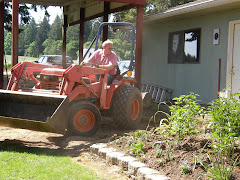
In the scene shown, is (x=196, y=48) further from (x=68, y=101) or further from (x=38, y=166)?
(x=38, y=166)

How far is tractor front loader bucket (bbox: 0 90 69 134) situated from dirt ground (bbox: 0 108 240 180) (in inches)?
15.8

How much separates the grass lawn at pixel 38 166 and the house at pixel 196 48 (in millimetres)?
4717

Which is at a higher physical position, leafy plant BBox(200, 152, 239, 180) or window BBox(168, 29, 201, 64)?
window BBox(168, 29, 201, 64)

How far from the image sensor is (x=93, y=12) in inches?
546

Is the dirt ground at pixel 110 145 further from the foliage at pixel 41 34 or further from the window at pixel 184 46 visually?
the foliage at pixel 41 34

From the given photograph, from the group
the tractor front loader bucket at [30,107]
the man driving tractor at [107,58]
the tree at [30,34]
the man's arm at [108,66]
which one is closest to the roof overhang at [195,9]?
the man driving tractor at [107,58]

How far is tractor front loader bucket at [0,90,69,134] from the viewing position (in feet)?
18.8

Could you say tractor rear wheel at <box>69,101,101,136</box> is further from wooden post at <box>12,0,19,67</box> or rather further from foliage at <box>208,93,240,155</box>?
wooden post at <box>12,0,19,67</box>

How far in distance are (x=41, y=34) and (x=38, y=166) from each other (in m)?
124

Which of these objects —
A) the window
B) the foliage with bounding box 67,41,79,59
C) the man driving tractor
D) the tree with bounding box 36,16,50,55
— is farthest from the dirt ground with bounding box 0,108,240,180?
the tree with bounding box 36,16,50,55

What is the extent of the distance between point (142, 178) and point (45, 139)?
114 inches

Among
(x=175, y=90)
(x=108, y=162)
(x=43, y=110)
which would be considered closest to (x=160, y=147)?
(x=108, y=162)

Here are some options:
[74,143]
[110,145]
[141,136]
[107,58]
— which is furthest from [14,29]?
[141,136]

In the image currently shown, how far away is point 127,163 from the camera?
15.6 feet
